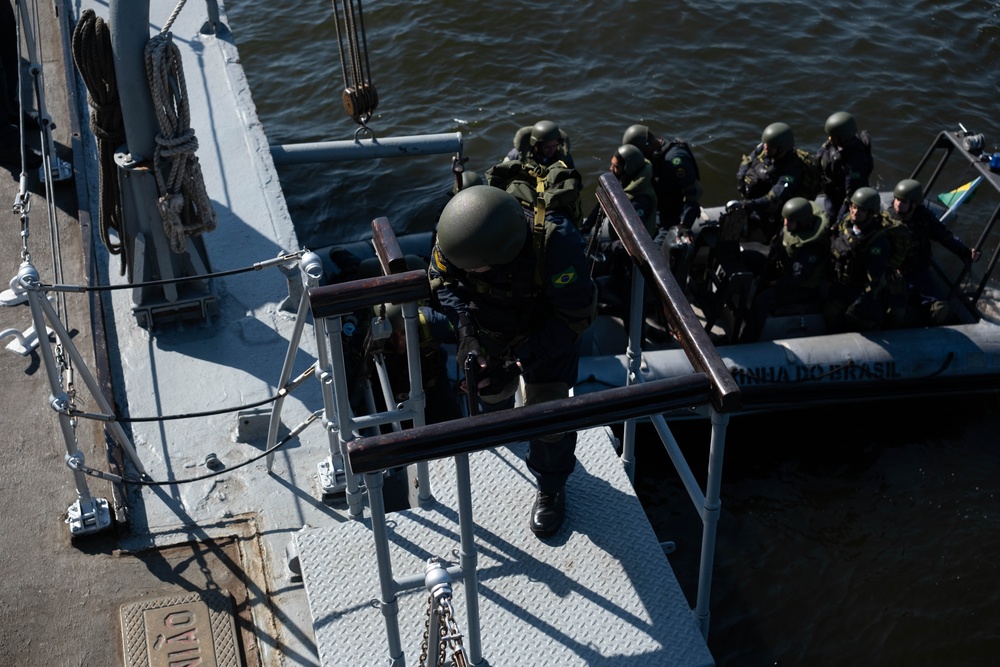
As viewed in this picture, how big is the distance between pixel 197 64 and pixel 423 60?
4.83 metres

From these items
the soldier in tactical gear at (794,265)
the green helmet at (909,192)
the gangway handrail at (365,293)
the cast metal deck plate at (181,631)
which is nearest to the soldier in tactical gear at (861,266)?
the soldier in tactical gear at (794,265)

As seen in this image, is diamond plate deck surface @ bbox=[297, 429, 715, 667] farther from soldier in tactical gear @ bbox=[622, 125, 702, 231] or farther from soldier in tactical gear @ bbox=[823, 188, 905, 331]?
soldier in tactical gear @ bbox=[622, 125, 702, 231]

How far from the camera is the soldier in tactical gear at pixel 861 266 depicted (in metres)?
7.82

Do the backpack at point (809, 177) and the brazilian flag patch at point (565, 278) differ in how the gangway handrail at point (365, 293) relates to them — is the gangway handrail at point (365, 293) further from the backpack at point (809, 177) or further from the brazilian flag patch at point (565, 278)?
the backpack at point (809, 177)

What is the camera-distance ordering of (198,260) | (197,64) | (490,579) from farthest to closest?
(197,64), (198,260), (490,579)

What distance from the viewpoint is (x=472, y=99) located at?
1245cm

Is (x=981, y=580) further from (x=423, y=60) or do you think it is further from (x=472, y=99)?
(x=423, y=60)

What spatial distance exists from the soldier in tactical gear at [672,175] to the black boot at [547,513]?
4.77m

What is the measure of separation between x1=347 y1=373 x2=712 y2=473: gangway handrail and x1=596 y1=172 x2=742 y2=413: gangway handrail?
66 mm

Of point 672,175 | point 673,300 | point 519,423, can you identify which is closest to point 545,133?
point 672,175

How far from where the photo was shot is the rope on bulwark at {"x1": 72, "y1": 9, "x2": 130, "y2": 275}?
204 inches

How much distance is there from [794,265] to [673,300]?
16.7ft

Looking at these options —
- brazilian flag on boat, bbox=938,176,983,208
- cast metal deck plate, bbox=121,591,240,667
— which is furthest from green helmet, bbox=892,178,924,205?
cast metal deck plate, bbox=121,591,240,667

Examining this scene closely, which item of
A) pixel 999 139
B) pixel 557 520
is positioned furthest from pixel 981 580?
pixel 999 139
